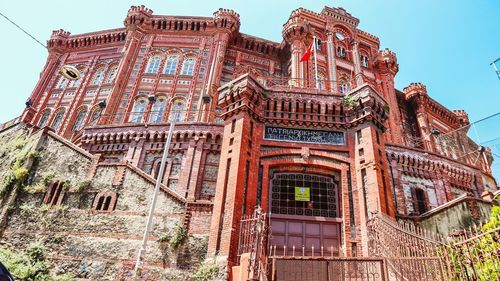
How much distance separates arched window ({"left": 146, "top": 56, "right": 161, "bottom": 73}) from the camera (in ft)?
90.7

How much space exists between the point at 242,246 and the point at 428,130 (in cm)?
2499

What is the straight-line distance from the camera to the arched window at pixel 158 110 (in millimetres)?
24953

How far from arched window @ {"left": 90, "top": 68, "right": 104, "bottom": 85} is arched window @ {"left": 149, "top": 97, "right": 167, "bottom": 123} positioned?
624 centimetres

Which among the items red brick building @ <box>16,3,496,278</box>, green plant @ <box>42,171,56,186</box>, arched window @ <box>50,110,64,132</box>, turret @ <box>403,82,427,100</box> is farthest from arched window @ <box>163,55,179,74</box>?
turret @ <box>403,82,427,100</box>

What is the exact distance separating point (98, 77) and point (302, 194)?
24081mm

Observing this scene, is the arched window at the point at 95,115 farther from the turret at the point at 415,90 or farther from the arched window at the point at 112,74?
the turret at the point at 415,90

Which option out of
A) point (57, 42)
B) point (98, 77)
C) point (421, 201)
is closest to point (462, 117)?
point (421, 201)

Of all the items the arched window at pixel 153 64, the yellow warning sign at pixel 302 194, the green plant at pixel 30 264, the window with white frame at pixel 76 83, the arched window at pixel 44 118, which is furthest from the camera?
the window with white frame at pixel 76 83

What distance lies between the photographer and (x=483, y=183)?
22656mm

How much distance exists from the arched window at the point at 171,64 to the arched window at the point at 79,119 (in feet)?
24.1

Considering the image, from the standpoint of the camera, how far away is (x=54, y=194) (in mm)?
13336

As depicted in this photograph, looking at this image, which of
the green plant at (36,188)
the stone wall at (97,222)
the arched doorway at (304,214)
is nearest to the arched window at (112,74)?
the stone wall at (97,222)

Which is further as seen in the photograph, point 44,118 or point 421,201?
point 44,118

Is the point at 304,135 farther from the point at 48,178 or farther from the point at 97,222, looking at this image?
the point at 48,178
